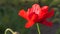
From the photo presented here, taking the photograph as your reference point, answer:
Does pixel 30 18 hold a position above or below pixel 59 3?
below

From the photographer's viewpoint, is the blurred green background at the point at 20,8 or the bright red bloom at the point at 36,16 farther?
the blurred green background at the point at 20,8

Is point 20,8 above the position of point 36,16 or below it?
above

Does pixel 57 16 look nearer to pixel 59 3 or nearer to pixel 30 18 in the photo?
pixel 59 3

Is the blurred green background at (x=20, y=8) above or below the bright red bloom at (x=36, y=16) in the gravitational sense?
above

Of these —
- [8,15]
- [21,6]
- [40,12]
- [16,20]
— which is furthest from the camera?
[21,6]

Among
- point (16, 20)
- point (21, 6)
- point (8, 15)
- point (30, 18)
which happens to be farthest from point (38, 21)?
point (21, 6)

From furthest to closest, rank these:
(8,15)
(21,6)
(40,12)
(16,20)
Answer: (21,6)
(8,15)
(16,20)
(40,12)

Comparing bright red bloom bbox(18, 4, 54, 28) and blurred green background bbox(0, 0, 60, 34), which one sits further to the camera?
blurred green background bbox(0, 0, 60, 34)

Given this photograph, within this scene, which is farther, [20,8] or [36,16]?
[20,8]

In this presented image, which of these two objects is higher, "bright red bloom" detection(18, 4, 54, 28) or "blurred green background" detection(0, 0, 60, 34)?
"blurred green background" detection(0, 0, 60, 34)

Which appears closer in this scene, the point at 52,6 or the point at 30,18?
the point at 30,18
